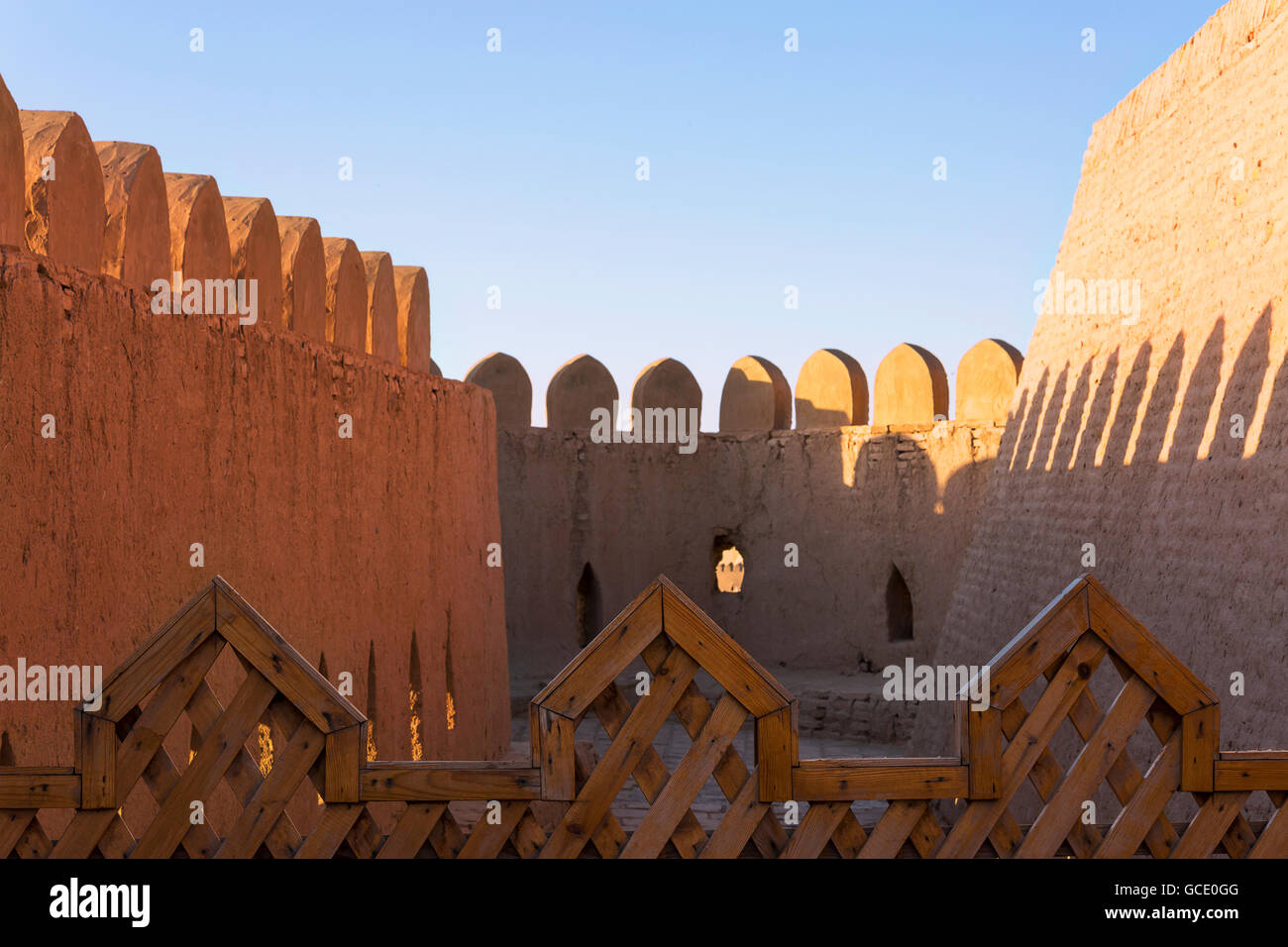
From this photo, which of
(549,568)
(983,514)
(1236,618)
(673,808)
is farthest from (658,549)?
(673,808)

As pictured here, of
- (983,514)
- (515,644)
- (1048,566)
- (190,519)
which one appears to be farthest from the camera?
(515,644)

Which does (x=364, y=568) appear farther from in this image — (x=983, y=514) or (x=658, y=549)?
(x=658, y=549)

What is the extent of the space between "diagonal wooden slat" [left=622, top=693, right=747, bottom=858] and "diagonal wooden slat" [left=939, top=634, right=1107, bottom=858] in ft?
1.77

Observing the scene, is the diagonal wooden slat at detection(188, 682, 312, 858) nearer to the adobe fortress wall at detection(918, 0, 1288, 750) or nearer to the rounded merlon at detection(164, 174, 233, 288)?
the rounded merlon at detection(164, 174, 233, 288)

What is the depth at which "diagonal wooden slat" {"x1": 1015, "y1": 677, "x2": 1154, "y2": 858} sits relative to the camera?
254 centimetres

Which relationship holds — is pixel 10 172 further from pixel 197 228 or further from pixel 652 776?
pixel 652 776

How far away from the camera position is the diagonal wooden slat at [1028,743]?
253 centimetres

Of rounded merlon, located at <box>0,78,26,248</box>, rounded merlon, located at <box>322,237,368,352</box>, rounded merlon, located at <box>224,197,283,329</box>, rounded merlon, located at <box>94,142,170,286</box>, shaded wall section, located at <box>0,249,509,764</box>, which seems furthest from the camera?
rounded merlon, located at <box>322,237,368,352</box>

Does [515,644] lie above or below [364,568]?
below

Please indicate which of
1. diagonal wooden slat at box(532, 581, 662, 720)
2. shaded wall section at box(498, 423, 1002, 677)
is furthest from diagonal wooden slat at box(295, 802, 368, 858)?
shaded wall section at box(498, 423, 1002, 677)

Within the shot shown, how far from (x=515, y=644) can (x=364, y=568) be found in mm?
7339

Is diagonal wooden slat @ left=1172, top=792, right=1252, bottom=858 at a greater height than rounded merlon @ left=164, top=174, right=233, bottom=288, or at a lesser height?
lesser

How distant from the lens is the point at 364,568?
7.13 m
